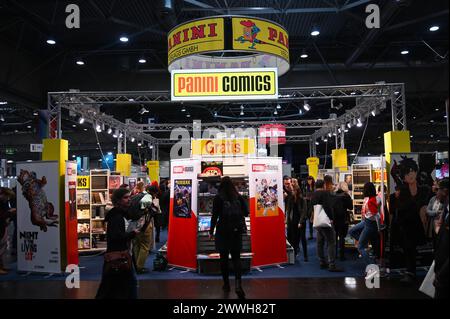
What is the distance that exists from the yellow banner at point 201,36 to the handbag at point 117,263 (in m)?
2.74

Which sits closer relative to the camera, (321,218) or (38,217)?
(321,218)

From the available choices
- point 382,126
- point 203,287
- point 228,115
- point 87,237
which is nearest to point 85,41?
point 87,237

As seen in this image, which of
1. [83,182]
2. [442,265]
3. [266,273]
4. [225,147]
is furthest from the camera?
[83,182]

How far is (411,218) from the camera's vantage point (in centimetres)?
586

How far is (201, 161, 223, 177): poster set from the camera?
726 cm

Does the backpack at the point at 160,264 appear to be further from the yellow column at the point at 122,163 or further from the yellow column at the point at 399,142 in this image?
the yellow column at the point at 122,163

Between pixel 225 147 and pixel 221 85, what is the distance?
1.87 m

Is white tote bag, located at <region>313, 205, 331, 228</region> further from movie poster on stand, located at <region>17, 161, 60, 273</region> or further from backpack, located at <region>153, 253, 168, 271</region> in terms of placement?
movie poster on stand, located at <region>17, 161, 60, 273</region>

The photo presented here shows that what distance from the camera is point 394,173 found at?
652 cm

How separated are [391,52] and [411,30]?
1.71 meters

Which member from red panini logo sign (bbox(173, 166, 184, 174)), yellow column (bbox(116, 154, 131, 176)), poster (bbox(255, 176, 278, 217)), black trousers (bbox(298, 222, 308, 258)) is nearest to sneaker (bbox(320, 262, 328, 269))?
black trousers (bbox(298, 222, 308, 258))

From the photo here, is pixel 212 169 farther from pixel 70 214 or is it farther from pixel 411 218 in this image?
pixel 411 218

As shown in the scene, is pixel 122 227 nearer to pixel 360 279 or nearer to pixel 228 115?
pixel 360 279

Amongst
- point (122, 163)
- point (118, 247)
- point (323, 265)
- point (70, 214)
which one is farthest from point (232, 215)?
point (122, 163)
